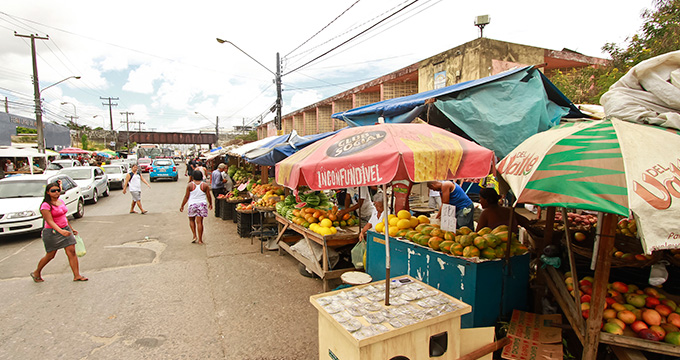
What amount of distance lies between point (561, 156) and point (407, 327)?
1.63m

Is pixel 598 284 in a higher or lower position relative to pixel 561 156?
lower

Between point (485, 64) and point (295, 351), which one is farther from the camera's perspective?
point (485, 64)

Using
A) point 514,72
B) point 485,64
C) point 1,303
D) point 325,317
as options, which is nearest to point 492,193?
point 514,72

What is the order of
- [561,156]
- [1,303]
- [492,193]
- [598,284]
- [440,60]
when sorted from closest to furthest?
[561,156]
[598,284]
[492,193]
[1,303]
[440,60]

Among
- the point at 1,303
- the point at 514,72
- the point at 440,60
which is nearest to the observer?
the point at 514,72

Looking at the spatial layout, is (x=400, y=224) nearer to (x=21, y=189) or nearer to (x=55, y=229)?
(x=55, y=229)

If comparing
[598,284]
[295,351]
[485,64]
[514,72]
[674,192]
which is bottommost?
[295,351]

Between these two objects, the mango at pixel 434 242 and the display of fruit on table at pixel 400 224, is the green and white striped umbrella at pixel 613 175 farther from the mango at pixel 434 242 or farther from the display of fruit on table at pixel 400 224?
the display of fruit on table at pixel 400 224

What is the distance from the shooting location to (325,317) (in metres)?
2.64

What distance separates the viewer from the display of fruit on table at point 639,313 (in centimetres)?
257

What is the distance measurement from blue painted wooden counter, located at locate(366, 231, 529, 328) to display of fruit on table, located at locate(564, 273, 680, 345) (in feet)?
2.44

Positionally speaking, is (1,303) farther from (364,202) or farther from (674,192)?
(674,192)

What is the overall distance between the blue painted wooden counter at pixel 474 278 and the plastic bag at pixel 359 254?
3.41 ft

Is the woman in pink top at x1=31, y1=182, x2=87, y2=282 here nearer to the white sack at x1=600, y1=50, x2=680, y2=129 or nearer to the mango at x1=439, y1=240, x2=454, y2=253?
the mango at x1=439, y1=240, x2=454, y2=253
